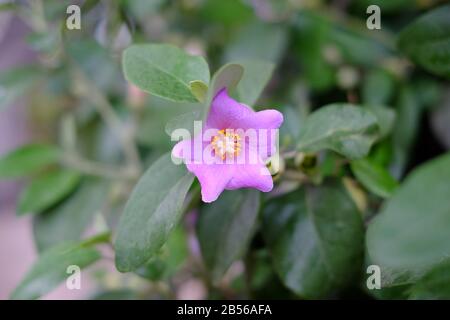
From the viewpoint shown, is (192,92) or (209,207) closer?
(192,92)

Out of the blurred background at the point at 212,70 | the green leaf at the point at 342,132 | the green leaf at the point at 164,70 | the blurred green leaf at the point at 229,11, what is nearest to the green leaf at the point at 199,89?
the green leaf at the point at 164,70

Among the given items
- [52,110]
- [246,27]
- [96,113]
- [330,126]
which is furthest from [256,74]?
[52,110]

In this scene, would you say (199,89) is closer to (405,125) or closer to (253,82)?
(253,82)

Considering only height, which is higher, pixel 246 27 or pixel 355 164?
pixel 246 27

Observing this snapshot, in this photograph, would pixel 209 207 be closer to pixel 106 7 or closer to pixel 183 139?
pixel 183 139

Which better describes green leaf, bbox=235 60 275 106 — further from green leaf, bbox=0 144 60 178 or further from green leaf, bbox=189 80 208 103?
green leaf, bbox=0 144 60 178

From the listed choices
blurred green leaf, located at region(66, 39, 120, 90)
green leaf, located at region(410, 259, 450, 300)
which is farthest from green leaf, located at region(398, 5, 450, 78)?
blurred green leaf, located at region(66, 39, 120, 90)
